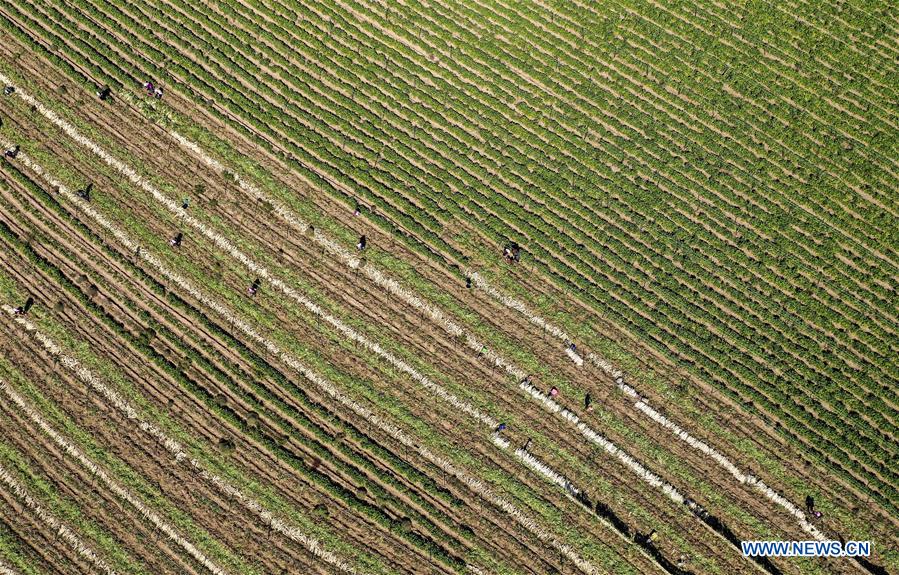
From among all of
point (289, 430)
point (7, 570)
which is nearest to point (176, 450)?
point (289, 430)

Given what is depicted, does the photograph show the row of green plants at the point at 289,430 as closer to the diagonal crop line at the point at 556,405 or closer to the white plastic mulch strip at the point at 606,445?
the diagonal crop line at the point at 556,405

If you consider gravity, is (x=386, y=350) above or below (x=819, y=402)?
below

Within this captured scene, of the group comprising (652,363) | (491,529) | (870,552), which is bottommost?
(491,529)

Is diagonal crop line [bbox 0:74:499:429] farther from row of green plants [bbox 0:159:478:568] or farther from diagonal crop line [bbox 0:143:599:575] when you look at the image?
row of green plants [bbox 0:159:478:568]

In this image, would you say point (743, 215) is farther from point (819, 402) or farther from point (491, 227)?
Answer: point (491, 227)

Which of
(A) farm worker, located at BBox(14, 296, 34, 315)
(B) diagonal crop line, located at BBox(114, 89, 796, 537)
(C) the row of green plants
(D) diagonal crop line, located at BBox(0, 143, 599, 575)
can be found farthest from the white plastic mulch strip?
(A) farm worker, located at BBox(14, 296, 34, 315)

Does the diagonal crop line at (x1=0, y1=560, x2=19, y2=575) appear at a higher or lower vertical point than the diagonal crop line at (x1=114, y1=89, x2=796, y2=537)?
lower

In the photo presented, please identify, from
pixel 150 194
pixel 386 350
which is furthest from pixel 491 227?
pixel 150 194
